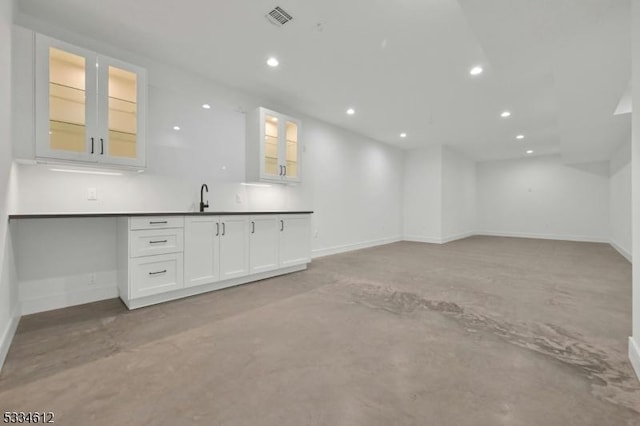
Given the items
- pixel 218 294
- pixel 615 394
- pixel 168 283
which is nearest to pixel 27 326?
pixel 168 283

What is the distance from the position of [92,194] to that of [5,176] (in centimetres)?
87

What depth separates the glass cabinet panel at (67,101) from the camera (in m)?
2.35

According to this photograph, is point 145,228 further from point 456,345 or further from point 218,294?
point 456,345

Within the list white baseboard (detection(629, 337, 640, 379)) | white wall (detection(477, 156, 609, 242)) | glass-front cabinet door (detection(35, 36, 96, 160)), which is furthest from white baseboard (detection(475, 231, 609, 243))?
glass-front cabinet door (detection(35, 36, 96, 160))

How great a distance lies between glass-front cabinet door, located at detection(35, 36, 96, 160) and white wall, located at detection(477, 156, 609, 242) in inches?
442

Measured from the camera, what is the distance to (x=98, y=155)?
255 centimetres

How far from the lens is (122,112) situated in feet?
8.96

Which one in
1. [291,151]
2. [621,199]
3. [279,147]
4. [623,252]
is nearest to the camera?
[279,147]

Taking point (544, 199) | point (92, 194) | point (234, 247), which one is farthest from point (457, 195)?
point (92, 194)

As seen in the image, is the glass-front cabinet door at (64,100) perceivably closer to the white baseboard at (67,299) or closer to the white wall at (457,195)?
the white baseboard at (67,299)

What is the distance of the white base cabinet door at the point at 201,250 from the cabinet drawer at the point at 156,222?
8 cm

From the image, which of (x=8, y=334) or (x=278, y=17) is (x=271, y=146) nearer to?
(x=278, y=17)

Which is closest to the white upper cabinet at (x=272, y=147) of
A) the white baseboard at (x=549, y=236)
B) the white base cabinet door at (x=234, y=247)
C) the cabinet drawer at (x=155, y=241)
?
the white base cabinet door at (x=234, y=247)

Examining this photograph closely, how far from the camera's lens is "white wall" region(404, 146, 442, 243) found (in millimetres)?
7438
